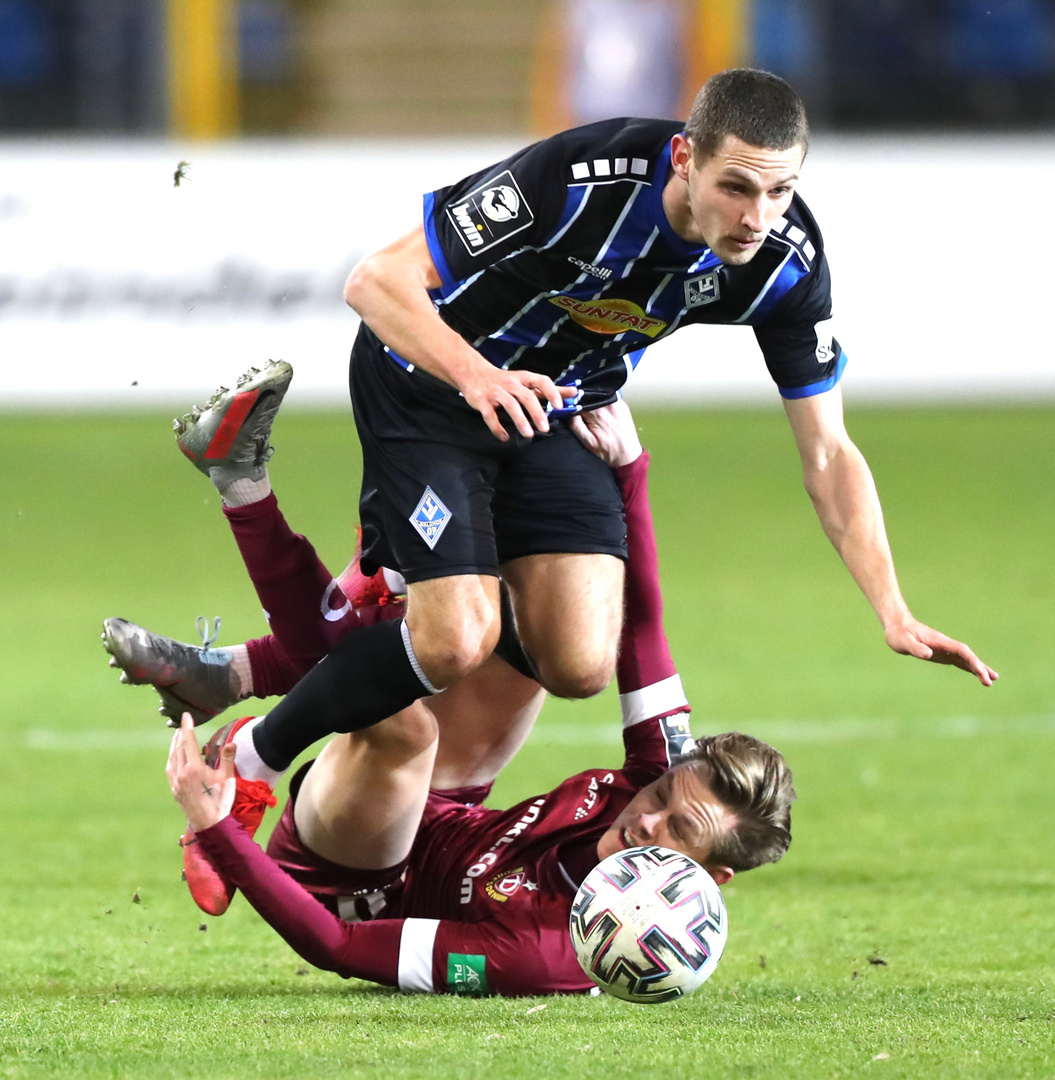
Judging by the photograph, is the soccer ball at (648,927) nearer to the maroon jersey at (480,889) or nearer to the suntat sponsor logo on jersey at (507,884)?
the maroon jersey at (480,889)

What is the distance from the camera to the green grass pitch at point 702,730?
391 centimetres

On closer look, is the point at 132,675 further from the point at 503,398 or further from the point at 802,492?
the point at 802,492

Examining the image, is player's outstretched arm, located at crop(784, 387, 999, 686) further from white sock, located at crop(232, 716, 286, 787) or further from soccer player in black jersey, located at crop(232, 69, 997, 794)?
white sock, located at crop(232, 716, 286, 787)

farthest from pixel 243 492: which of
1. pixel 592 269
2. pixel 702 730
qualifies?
pixel 702 730

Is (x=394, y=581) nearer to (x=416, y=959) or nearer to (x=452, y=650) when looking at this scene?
(x=452, y=650)

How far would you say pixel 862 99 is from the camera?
54.1ft

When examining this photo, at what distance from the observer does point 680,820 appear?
450cm

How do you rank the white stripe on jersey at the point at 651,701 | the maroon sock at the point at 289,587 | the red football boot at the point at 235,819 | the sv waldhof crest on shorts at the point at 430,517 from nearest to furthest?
the red football boot at the point at 235,819 → the sv waldhof crest on shorts at the point at 430,517 → the white stripe on jersey at the point at 651,701 → the maroon sock at the point at 289,587

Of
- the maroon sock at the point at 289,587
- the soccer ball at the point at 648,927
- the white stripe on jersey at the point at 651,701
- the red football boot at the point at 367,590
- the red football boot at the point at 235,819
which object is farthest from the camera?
the red football boot at the point at 367,590

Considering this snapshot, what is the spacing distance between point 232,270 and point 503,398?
1078 cm

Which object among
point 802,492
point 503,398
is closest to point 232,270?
point 802,492

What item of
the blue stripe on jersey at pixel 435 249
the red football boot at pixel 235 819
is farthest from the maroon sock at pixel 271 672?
the blue stripe on jersey at pixel 435 249

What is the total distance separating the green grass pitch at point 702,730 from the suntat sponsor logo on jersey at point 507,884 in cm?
30

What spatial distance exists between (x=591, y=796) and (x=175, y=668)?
129cm
